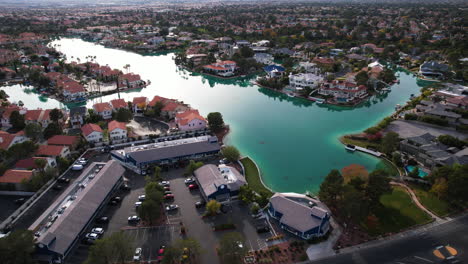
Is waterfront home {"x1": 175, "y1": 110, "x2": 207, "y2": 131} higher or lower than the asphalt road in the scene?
higher

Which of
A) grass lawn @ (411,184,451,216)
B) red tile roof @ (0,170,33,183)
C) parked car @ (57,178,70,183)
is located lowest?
parked car @ (57,178,70,183)

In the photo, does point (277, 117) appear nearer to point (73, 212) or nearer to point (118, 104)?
point (118, 104)

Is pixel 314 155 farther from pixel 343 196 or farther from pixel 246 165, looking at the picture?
pixel 343 196

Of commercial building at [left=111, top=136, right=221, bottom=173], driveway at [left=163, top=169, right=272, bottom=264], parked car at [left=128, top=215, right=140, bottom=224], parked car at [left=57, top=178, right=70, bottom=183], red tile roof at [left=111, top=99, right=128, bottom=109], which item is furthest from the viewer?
red tile roof at [left=111, top=99, right=128, bottom=109]

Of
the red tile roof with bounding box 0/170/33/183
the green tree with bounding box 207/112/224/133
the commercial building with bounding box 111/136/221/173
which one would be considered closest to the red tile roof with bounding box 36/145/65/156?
the red tile roof with bounding box 0/170/33/183

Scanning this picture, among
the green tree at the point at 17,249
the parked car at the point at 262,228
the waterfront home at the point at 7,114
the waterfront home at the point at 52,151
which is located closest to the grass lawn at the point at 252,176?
the parked car at the point at 262,228

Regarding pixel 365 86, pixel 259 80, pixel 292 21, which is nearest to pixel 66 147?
pixel 259 80

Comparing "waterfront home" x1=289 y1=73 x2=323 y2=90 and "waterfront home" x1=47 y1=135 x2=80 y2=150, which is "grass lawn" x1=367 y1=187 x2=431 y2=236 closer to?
"waterfront home" x1=47 y1=135 x2=80 y2=150
